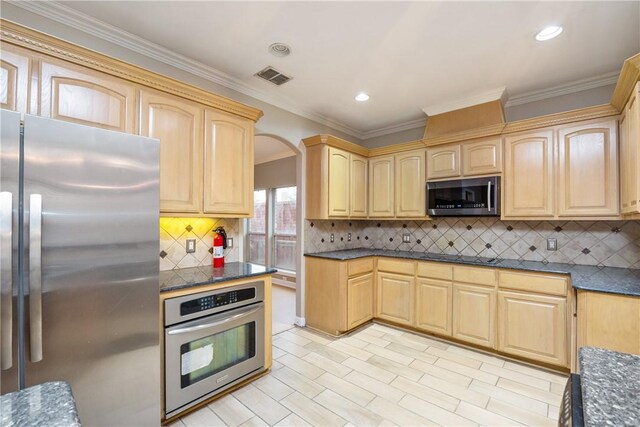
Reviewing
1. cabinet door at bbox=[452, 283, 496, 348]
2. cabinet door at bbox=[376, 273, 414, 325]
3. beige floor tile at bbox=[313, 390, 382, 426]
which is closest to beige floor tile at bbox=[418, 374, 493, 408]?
beige floor tile at bbox=[313, 390, 382, 426]

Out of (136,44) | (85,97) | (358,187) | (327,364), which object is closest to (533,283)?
(327,364)

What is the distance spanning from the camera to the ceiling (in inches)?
76.2

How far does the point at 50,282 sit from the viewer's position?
1.37 m

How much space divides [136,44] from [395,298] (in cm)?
362

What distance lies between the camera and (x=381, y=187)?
13.3 ft

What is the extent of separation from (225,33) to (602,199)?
3.49 m

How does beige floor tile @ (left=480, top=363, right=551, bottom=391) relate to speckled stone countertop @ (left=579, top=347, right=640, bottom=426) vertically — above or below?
below

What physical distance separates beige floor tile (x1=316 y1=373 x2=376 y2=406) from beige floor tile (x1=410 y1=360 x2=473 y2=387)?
2.17 ft

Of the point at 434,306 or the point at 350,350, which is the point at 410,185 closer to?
the point at 434,306

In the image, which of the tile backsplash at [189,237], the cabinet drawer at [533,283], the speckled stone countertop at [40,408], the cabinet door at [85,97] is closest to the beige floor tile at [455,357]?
the cabinet drawer at [533,283]

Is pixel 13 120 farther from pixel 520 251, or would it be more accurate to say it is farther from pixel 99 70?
pixel 520 251

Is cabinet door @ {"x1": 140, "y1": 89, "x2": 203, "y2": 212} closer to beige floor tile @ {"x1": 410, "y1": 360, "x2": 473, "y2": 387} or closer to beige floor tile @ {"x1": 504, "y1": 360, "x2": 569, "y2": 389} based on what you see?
beige floor tile @ {"x1": 410, "y1": 360, "x2": 473, "y2": 387}

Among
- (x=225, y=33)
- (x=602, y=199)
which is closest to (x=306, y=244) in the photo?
(x=225, y=33)

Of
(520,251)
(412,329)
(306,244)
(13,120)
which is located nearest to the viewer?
(13,120)
